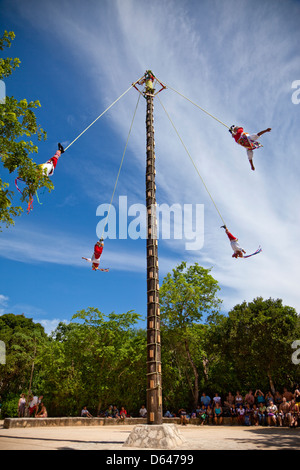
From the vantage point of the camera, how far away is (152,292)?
8.83m

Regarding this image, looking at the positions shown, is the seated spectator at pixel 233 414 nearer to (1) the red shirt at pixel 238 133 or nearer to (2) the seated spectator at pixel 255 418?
(2) the seated spectator at pixel 255 418

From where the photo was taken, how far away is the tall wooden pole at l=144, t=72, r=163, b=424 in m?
7.77

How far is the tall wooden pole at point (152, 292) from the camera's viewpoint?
7773mm

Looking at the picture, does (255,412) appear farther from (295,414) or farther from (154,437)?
(154,437)

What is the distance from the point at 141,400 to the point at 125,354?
25.5ft

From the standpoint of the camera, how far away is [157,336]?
838cm

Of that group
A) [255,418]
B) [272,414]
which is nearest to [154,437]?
[272,414]

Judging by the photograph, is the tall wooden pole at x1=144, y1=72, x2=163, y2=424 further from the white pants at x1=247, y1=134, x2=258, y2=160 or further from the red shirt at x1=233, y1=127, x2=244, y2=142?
→ the white pants at x1=247, y1=134, x2=258, y2=160

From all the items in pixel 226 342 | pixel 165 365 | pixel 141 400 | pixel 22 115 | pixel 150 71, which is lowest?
pixel 141 400

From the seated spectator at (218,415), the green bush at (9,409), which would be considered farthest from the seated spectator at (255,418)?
the green bush at (9,409)

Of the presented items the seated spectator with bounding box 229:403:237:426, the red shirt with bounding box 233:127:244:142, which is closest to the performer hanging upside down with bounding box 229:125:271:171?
the red shirt with bounding box 233:127:244:142

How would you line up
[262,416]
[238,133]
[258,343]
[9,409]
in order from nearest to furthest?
1. [238,133]
2. [262,416]
3. [258,343]
4. [9,409]

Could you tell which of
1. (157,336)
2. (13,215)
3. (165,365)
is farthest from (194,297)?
(13,215)

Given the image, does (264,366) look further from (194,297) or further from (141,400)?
(141,400)
